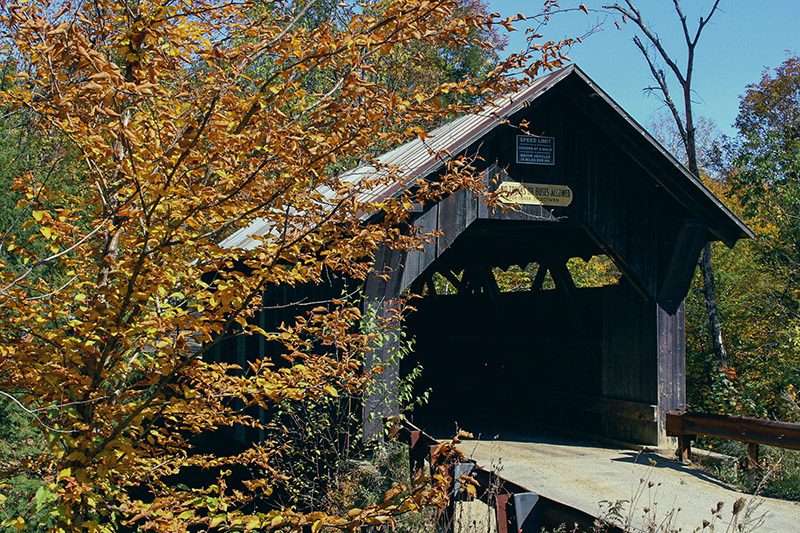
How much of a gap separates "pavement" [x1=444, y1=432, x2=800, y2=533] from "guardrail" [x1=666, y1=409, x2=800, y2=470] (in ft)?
1.20

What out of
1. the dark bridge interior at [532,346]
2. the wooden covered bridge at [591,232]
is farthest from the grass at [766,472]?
the dark bridge interior at [532,346]

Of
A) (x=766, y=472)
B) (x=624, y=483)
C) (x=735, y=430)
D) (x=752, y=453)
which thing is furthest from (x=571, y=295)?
(x=766, y=472)

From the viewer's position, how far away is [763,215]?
1662cm

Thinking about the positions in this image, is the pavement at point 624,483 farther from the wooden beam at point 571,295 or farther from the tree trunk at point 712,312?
the tree trunk at point 712,312

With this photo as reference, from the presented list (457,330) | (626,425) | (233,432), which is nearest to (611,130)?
(626,425)

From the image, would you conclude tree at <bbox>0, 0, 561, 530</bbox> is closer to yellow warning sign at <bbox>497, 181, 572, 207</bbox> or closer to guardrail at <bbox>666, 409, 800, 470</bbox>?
guardrail at <bbox>666, 409, 800, 470</bbox>

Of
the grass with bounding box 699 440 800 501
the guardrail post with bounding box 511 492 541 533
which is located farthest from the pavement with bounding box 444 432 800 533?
the guardrail post with bounding box 511 492 541 533

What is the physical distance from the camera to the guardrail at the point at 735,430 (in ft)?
27.6

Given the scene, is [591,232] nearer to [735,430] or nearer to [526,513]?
Result: [735,430]

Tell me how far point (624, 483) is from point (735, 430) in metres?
1.47

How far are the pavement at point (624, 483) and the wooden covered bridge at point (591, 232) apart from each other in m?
0.98

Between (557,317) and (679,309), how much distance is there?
2848mm

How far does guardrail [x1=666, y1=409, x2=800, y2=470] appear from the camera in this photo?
8.42m

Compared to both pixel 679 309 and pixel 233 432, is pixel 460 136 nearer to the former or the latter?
pixel 679 309
